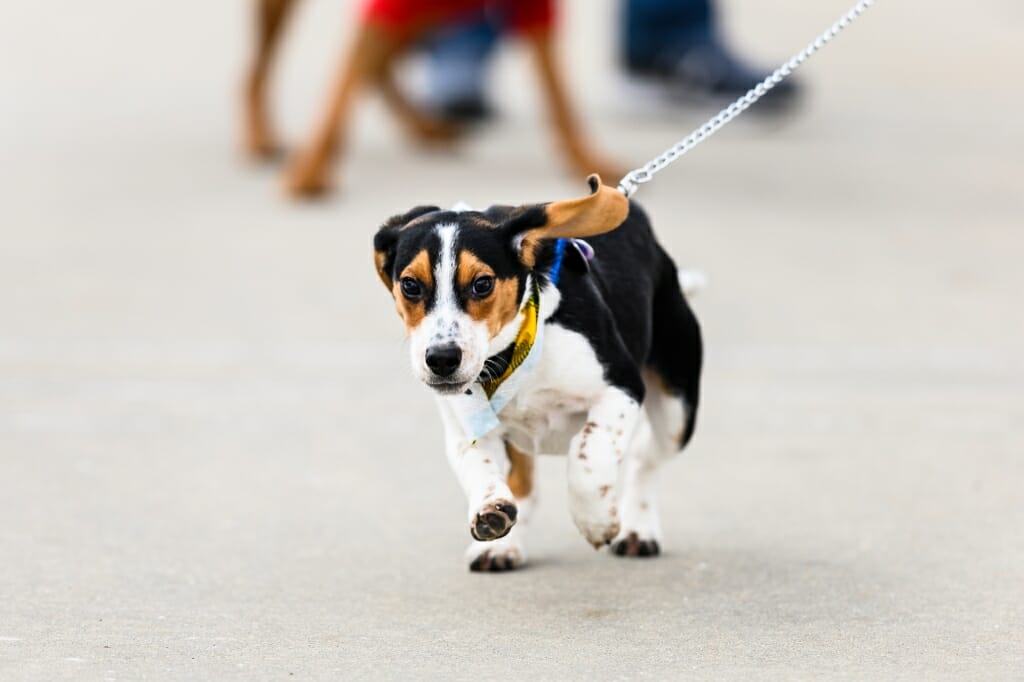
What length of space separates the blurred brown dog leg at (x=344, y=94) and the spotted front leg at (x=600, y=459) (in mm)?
4848

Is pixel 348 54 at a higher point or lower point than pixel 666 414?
higher

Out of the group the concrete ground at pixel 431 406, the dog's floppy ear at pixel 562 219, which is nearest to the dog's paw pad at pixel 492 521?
the concrete ground at pixel 431 406

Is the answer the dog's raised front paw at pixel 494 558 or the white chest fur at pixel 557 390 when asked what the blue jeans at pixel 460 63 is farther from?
the white chest fur at pixel 557 390

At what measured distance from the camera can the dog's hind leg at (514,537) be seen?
5.21m

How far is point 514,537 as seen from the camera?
528cm

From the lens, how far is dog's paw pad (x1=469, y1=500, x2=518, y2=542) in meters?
4.51

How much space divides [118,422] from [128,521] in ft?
4.20

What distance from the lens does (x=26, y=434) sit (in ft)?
22.1

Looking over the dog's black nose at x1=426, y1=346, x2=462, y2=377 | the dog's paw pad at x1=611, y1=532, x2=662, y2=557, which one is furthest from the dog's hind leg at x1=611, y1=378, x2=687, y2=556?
the dog's black nose at x1=426, y1=346, x2=462, y2=377

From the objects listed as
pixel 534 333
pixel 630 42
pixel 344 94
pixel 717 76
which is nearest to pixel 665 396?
pixel 534 333

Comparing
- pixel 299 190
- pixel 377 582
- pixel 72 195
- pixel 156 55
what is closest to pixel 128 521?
pixel 377 582

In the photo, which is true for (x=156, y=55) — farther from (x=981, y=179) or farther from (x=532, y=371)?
(x=532, y=371)

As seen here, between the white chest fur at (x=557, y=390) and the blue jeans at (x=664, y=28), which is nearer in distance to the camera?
the white chest fur at (x=557, y=390)

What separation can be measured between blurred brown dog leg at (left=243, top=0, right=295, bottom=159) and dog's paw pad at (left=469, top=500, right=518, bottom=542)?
6.15 metres
